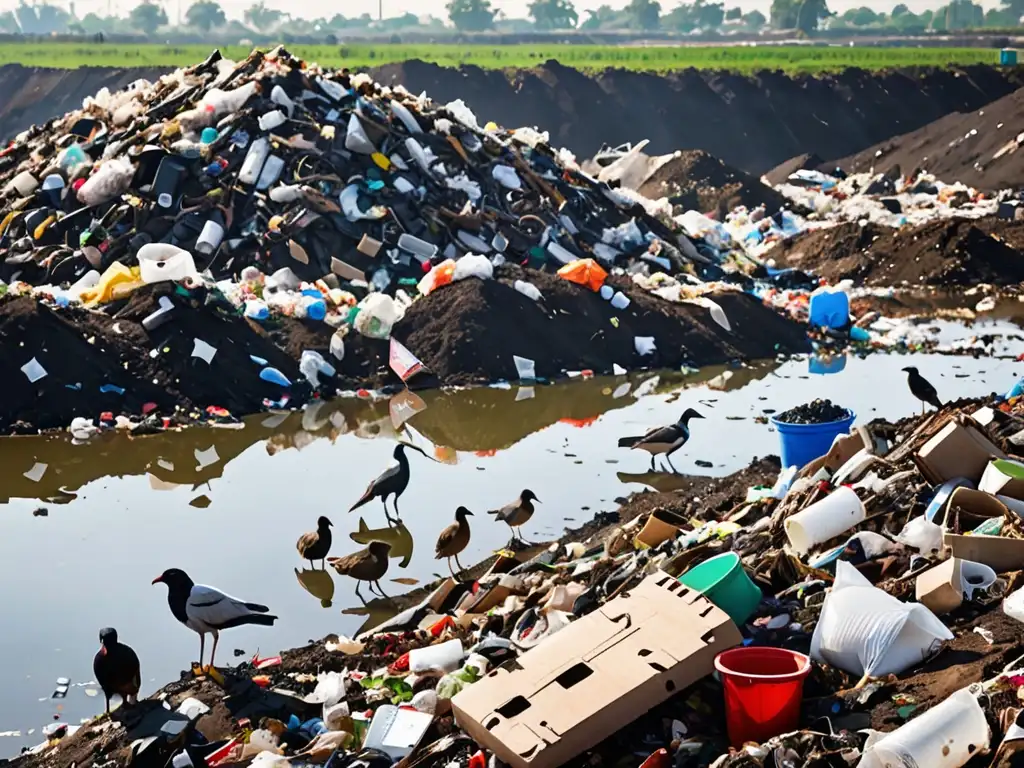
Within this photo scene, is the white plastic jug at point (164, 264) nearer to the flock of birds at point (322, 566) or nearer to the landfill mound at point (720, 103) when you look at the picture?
the flock of birds at point (322, 566)

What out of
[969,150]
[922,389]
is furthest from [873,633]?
[969,150]

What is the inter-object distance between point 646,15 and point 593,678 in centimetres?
12825

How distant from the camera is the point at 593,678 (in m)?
5.03

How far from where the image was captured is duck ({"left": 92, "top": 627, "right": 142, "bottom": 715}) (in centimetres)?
597

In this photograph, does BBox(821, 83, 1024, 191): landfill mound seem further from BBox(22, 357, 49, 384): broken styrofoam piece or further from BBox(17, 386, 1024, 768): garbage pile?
BBox(17, 386, 1024, 768): garbage pile

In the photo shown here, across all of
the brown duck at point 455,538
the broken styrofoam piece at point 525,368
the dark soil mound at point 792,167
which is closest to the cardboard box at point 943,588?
the brown duck at point 455,538

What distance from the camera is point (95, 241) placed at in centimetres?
1593

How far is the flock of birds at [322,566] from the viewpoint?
6.04m

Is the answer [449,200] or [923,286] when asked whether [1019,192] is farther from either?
[449,200]

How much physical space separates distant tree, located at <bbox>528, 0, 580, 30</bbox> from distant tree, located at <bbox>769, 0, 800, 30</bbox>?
1909 cm

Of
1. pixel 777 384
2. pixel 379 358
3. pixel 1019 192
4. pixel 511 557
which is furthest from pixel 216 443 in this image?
pixel 1019 192

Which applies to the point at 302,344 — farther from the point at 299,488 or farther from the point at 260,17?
the point at 260,17

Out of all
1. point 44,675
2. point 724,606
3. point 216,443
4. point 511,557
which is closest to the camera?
point 724,606

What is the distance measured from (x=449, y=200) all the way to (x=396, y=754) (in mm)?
12217
